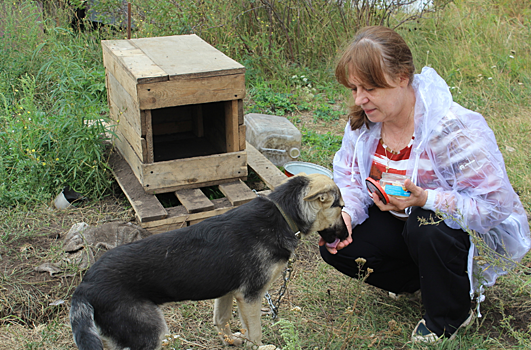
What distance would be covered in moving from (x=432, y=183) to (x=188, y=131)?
3620mm

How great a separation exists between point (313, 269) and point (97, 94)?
390 centimetres

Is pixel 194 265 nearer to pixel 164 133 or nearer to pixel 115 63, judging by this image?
pixel 115 63

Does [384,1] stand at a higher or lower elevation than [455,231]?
higher

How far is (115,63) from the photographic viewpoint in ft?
15.8

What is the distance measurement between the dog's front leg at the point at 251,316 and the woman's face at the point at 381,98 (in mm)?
Result: 1428

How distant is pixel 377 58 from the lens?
289 centimetres

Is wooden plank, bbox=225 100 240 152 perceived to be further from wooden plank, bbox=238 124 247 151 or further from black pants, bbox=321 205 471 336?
black pants, bbox=321 205 471 336

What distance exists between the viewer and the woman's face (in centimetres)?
300

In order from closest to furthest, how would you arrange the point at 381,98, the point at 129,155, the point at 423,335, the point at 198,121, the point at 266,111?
the point at 381,98, the point at 423,335, the point at 129,155, the point at 198,121, the point at 266,111

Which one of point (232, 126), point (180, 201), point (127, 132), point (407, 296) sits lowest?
point (407, 296)

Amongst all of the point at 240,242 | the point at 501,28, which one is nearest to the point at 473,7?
the point at 501,28

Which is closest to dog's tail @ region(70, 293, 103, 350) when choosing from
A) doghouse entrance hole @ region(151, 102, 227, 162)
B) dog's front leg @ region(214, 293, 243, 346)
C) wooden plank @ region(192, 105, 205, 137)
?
dog's front leg @ region(214, 293, 243, 346)

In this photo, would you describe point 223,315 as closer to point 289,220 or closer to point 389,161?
point 289,220

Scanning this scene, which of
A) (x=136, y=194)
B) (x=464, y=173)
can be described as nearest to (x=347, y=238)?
(x=464, y=173)
